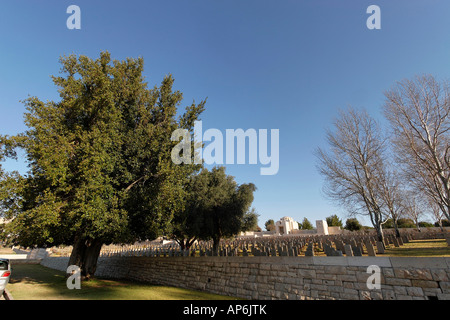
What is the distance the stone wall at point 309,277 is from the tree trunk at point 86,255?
4920 mm

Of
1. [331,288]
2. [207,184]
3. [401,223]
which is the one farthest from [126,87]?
[401,223]

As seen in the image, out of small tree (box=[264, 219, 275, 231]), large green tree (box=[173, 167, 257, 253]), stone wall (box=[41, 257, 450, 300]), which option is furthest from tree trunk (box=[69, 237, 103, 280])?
small tree (box=[264, 219, 275, 231])

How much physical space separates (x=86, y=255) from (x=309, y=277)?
14.6m

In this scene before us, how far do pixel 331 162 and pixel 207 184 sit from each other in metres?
12.4

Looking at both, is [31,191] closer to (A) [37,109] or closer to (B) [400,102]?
(A) [37,109]

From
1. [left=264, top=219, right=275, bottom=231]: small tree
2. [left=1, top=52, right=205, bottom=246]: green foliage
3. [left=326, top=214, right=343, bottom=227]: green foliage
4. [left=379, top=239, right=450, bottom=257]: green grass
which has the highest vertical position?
[left=1, top=52, right=205, bottom=246]: green foliage

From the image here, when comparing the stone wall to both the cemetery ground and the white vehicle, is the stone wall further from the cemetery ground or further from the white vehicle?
the white vehicle

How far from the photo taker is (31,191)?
10.1m

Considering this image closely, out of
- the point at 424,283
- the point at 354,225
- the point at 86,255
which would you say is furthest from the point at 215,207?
the point at 354,225

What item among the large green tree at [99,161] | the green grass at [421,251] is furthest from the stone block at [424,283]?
the large green tree at [99,161]

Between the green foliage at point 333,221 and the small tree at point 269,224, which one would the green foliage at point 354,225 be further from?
the small tree at point 269,224

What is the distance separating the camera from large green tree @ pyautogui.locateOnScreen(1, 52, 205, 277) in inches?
375

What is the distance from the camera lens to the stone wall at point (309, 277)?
6559 mm

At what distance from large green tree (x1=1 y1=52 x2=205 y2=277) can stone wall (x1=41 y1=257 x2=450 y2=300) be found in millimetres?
3691
